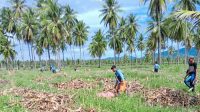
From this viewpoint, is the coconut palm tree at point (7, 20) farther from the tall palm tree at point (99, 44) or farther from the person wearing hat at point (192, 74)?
the person wearing hat at point (192, 74)

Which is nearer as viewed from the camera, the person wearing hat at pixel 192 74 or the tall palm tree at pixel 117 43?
the person wearing hat at pixel 192 74

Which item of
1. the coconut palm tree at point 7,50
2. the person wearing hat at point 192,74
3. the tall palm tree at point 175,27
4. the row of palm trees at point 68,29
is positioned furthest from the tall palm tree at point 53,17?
the person wearing hat at point 192,74

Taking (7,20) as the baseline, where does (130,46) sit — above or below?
below

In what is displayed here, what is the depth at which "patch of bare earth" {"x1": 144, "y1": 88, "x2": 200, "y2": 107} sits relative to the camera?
49.2 ft

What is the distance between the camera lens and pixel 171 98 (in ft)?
51.6

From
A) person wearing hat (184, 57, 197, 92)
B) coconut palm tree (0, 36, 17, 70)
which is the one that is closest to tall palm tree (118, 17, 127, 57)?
coconut palm tree (0, 36, 17, 70)

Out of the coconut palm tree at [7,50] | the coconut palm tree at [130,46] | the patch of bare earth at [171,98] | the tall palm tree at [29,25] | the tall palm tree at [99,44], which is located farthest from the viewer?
the tall palm tree at [99,44]

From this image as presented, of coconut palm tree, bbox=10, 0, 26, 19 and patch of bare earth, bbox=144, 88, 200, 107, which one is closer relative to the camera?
patch of bare earth, bbox=144, 88, 200, 107

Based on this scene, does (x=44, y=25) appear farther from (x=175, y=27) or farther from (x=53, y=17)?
(x=175, y=27)

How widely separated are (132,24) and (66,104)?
207 feet

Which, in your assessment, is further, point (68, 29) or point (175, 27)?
point (68, 29)

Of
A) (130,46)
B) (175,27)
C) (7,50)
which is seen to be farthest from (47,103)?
(130,46)

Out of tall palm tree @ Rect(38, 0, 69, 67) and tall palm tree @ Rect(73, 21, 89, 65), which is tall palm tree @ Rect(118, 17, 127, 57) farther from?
tall palm tree @ Rect(38, 0, 69, 67)

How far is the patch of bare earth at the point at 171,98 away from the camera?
1501 centimetres
